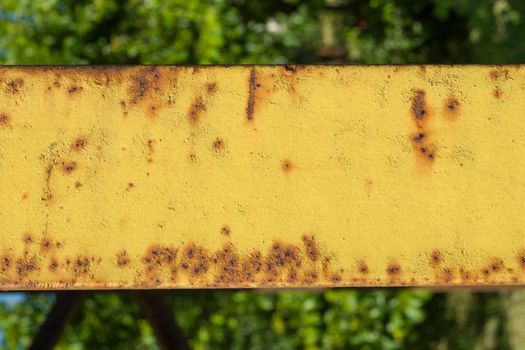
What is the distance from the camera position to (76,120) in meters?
1.57

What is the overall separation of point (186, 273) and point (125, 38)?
4780 mm

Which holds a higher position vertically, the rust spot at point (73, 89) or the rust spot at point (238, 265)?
the rust spot at point (73, 89)

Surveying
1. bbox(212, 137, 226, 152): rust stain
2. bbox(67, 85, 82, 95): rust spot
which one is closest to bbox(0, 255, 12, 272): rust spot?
bbox(67, 85, 82, 95): rust spot

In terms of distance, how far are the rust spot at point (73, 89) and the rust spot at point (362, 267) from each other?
667 mm

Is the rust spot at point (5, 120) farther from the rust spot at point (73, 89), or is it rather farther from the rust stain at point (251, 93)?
the rust stain at point (251, 93)

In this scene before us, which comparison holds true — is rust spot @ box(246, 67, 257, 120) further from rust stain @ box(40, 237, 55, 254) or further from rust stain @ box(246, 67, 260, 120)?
rust stain @ box(40, 237, 55, 254)

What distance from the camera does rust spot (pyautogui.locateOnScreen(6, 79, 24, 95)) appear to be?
1574mm

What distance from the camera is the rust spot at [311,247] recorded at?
152 cm

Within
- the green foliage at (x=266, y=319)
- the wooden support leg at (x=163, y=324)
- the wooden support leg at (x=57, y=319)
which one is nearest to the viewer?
the wooden support leg at (x=57, y=319)

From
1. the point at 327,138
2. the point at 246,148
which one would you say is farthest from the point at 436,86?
the point at 246,148

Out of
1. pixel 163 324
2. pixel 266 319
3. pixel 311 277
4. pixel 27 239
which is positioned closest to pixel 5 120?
pixel 27 239

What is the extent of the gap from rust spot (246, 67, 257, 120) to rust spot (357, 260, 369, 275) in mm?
362

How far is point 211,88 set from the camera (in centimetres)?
158

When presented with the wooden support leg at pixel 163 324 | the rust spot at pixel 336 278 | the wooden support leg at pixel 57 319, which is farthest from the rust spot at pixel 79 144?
the wooden support leg at pixel 163 324
